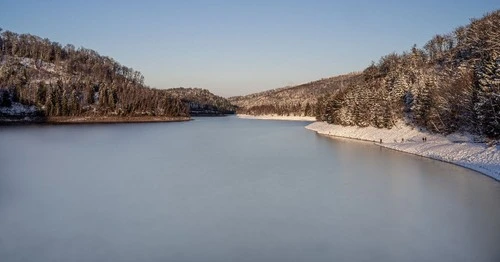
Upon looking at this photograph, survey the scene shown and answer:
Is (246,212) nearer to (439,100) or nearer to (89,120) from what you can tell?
(439,100)

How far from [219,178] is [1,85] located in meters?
106

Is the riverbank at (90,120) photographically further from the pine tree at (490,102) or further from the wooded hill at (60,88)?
the pine tree at (490,102)

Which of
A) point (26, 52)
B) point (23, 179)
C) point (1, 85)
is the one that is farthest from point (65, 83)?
point (23, 179)

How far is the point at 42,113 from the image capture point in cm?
10338

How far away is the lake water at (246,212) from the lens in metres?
10.9

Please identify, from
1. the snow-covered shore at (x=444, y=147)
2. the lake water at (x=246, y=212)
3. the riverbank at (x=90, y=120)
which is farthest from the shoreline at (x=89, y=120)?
the lake water at (x=246, y=212)

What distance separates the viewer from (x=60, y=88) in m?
112

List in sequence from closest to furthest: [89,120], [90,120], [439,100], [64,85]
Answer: [439,100] < [89,120] < [90,120] < [64,85]

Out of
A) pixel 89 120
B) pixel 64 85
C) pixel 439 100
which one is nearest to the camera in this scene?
pixel 439 100

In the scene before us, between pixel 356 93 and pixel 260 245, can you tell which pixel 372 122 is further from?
pixel 260 245

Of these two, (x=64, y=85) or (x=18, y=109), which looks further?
(x=64, y=85)

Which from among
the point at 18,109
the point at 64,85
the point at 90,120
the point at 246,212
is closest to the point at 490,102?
the point at 246,212

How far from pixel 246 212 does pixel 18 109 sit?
104 meters

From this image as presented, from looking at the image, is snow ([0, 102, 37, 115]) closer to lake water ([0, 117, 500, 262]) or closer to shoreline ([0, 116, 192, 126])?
shoreline ([0, 116, 192, 126])
